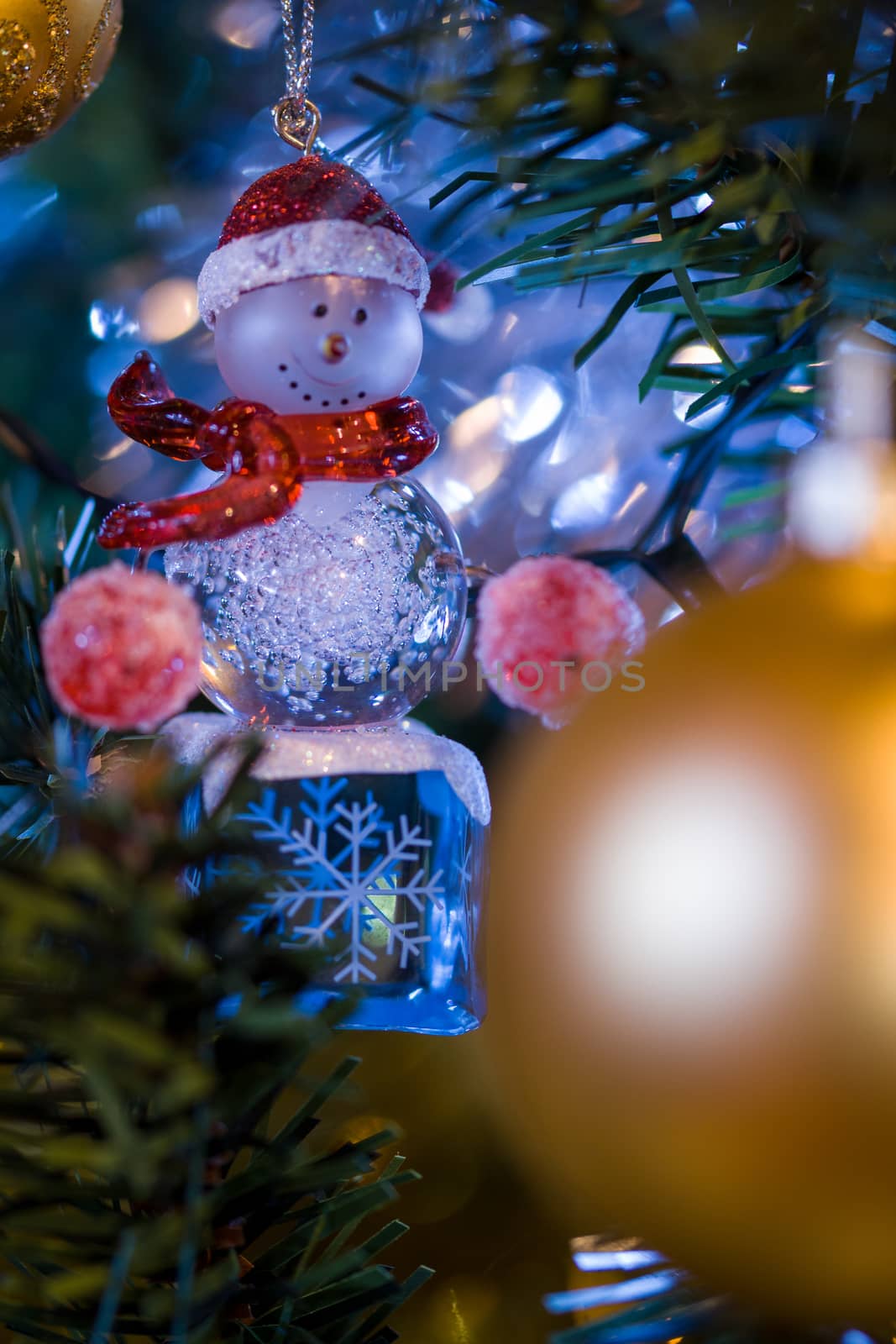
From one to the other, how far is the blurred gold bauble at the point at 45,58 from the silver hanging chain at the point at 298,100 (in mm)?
71

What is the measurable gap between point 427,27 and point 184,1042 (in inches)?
10.3

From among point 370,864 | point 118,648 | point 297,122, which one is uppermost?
point 297,122

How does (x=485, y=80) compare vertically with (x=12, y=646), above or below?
above

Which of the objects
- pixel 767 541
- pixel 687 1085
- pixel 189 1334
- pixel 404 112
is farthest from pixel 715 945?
pixel 767 541

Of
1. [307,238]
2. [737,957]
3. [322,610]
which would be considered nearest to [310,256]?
[307,238]

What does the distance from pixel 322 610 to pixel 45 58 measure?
0.22m

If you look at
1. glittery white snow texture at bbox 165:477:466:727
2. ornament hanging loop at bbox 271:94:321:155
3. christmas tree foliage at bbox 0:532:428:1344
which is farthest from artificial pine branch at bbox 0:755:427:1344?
ornament hanging loop at bbox 271:94:321:155

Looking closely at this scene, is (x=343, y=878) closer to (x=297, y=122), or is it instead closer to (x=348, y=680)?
(x=348, y=680)

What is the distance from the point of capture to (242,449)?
1.17 ft

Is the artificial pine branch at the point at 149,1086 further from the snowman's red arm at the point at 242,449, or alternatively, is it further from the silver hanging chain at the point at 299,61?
the silver hanging chain at the point at 299,61

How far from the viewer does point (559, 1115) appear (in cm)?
30

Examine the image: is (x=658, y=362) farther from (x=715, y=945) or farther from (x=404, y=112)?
(x=715, y=945)

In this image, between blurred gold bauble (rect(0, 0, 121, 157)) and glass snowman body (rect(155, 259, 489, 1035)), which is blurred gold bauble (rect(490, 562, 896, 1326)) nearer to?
glass snowman body (rect(155, 259, 489, 1035))

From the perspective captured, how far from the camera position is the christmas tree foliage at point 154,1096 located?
231 mm
